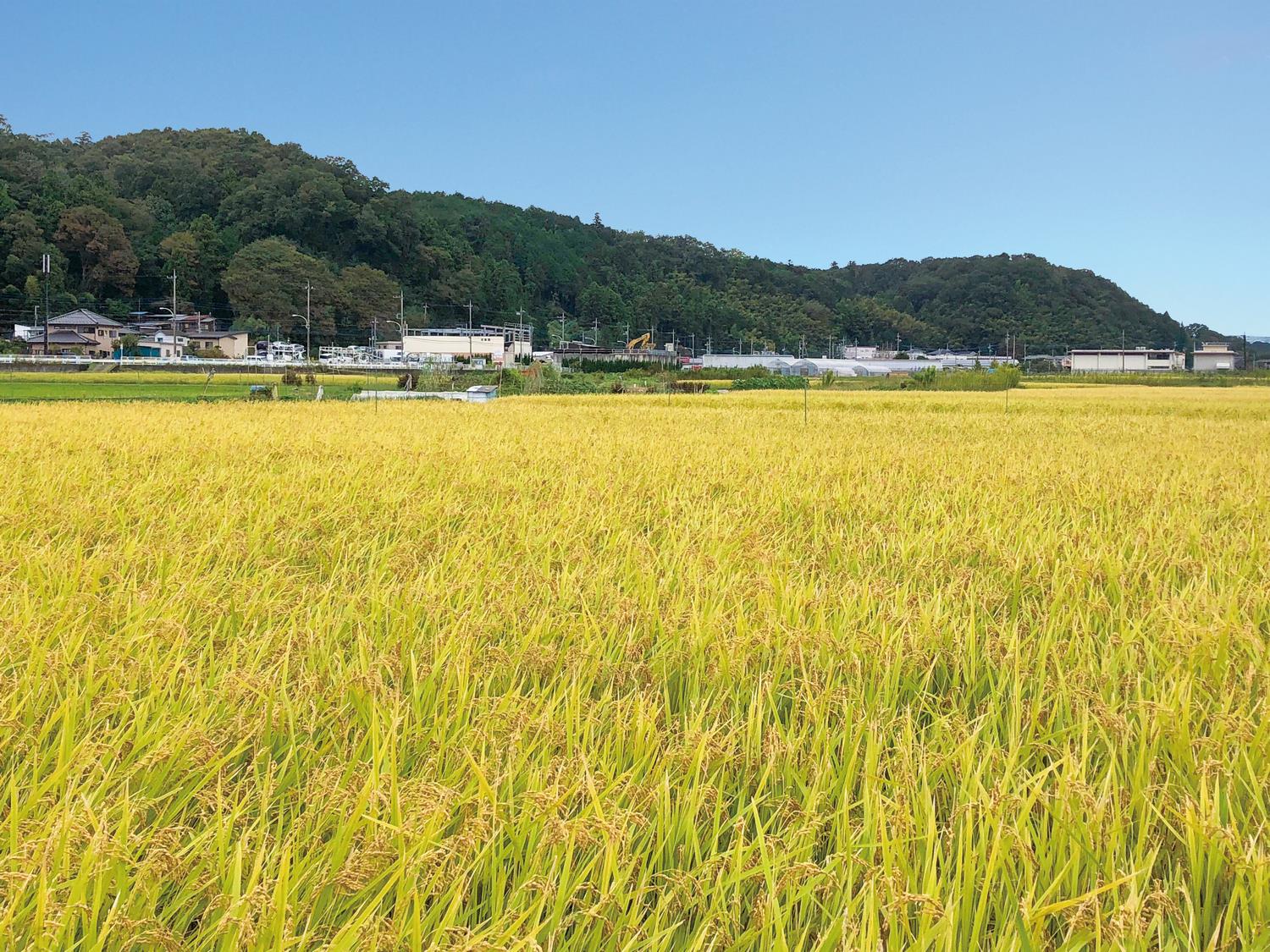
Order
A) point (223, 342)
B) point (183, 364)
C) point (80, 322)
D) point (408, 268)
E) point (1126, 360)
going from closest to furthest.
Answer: point (183, 364) < point (80, 322) < point (223, 342) < point (1126, 360) < point (408, 268)

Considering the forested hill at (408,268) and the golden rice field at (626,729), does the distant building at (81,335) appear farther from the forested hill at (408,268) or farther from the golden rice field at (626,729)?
the golden rice field at (626,729)

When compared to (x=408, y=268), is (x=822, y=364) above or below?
below

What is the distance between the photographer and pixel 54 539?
3.11 metres

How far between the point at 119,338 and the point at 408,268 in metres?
38.4

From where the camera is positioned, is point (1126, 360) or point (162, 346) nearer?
point (162, 346)

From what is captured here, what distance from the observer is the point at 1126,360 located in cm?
7594

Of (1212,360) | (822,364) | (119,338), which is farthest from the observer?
(822,364)

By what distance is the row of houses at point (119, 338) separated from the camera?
5434cm

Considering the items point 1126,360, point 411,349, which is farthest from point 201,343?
point 1126,360

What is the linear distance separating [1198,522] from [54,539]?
4.94m

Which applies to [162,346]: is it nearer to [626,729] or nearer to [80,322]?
[80,322]

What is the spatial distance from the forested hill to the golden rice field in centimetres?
7394

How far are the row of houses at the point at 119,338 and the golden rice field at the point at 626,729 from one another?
58.5m

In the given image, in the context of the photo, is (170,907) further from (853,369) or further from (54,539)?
(853,369)
